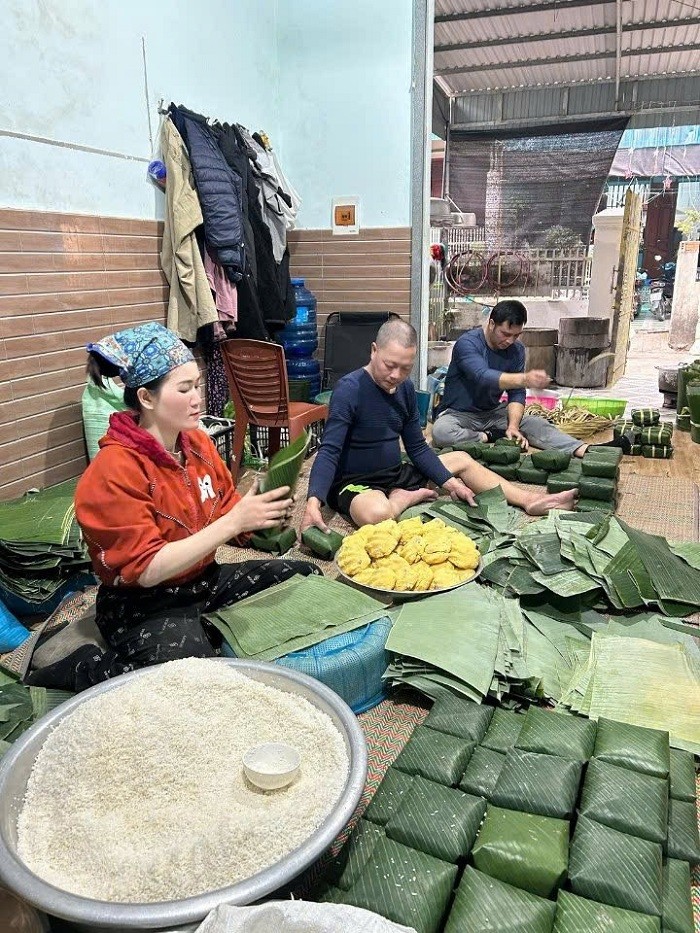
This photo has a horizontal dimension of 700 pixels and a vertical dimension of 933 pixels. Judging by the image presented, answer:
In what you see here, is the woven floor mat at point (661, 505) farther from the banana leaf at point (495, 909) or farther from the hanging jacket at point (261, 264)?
the hanging jacket at point (261, 264)

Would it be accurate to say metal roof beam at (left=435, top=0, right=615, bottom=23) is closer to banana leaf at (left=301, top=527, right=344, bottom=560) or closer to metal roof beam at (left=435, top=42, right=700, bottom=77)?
metal roof beam at (left=435, top=42, right=700, bottom=77)

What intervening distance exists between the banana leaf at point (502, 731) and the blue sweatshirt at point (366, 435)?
153 cm

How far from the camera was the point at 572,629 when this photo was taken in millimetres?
2361

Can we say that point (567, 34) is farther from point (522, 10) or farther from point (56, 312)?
point (56, 312)

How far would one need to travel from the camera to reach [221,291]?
4.72 m

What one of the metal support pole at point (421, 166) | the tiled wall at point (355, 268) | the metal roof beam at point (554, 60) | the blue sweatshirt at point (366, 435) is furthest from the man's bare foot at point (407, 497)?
the metal roof beam at point (554, 60)

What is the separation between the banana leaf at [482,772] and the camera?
5.08 ft

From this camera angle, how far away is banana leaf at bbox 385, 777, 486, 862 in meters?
1.37

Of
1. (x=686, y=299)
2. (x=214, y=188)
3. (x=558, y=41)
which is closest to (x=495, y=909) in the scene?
(x=214, y=188)

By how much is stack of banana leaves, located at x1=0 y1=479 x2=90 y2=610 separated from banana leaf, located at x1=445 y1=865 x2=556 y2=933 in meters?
Result: 2.05

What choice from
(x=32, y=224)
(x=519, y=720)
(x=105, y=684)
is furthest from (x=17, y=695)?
(x=32, y=224)

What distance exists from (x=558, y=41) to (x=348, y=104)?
4.99m

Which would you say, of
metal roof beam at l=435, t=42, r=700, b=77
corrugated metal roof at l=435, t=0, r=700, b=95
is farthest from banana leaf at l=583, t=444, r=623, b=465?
metal roof beam at l=435, t=42, r=700, b=77

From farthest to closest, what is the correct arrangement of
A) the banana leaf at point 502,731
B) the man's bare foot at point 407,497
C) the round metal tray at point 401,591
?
the man's bare foot at point 407,497
the round metal tray at point 401,591
the banana leaf at point 502,731
